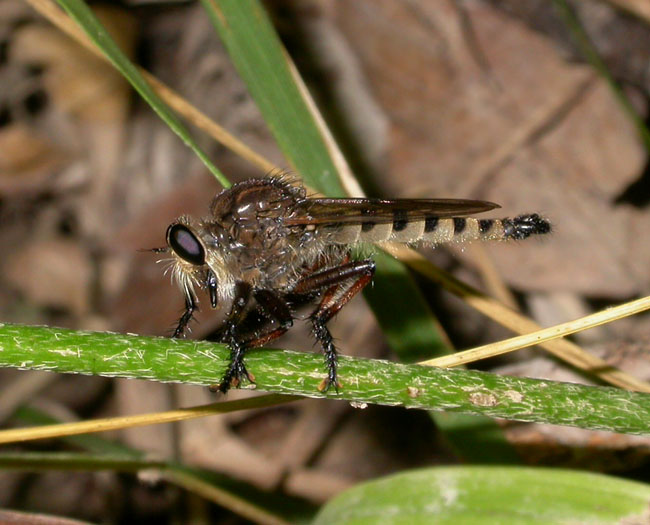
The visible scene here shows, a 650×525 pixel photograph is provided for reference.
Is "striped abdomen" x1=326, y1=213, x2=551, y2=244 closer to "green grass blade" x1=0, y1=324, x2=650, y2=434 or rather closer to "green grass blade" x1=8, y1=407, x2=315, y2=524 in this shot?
"green grass blade" x1=0, y1=324, x2=650, y2=434

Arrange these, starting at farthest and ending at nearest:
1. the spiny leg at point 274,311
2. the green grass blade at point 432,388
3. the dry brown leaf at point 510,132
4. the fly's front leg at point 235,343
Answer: the dry brown leaf at point 510,132, the spiny leg at point 274,311, the fly's front leg at point 235,343, the green grass blade at point 432,388

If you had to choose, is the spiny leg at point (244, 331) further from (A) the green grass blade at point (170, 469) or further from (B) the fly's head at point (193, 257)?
(A) the green grass blade at point (170, 469)

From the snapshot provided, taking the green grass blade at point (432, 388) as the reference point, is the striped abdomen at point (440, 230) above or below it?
above

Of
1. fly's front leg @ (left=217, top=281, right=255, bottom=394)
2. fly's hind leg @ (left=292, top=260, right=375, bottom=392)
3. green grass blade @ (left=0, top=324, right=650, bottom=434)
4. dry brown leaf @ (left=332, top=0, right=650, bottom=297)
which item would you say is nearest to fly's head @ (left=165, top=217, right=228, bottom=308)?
fly's front leg @ (left=217, top=281, right=255, bottom=394)

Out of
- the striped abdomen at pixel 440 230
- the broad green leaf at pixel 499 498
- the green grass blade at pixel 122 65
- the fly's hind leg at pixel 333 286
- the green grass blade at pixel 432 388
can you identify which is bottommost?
the broad green leaf at pixel 499 498

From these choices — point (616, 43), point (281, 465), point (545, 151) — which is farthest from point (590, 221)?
point (281, 465)

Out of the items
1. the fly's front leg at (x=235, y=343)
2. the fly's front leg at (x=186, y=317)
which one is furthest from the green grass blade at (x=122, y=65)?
the fly's front leg at (x=186, y=317)
